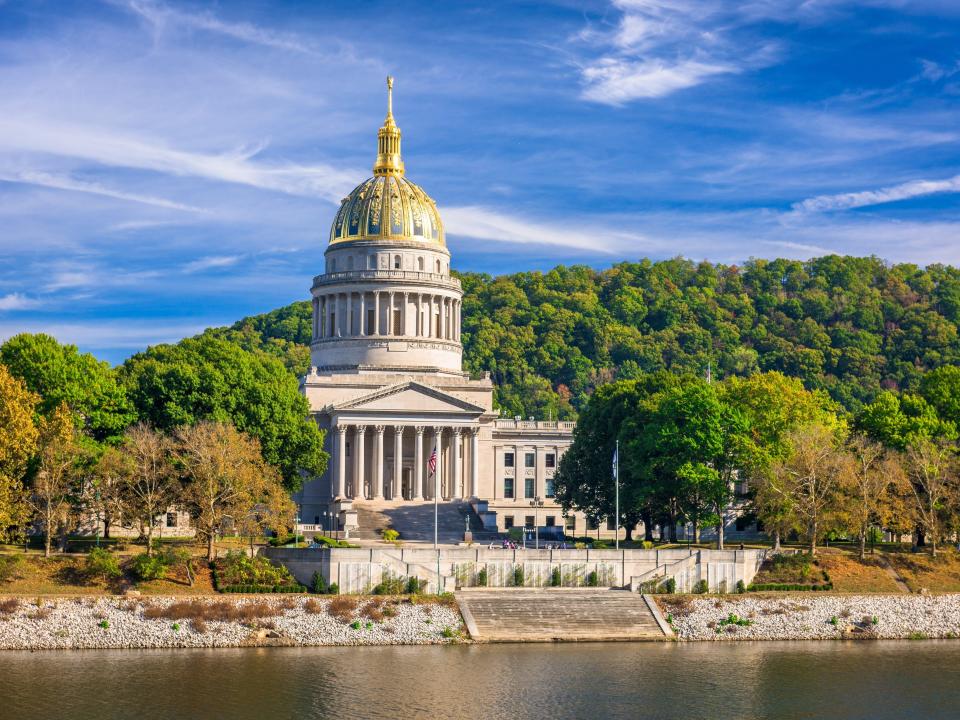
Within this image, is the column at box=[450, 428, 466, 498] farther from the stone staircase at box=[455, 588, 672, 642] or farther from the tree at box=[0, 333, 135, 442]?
the stone staircase at box=[455, 588, 672, 642]

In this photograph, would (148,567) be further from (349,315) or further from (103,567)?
(349,315)

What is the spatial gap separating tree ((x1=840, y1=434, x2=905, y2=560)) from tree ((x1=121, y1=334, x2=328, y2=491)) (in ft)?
125

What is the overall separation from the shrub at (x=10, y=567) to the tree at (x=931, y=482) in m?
57.2

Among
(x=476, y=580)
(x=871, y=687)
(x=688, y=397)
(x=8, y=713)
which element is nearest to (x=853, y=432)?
(x=688, y=397)

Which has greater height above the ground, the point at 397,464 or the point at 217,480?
the point at 397,464

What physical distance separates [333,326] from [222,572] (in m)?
67.4

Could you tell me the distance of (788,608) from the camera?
94.1 m

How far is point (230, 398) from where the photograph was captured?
108 metres

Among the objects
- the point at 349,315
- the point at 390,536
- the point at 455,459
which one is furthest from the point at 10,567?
the point at 349,315

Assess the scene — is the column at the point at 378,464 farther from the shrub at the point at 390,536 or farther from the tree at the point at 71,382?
the tree at the point at 71,382

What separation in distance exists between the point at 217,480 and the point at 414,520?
34.2 m

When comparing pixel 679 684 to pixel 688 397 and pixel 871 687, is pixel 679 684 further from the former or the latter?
pixel 688 397

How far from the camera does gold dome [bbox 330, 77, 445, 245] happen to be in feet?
516

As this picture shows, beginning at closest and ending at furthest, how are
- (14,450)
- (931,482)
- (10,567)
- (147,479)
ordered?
(10,567) < (14,450) < (147,479) < (931,482)
